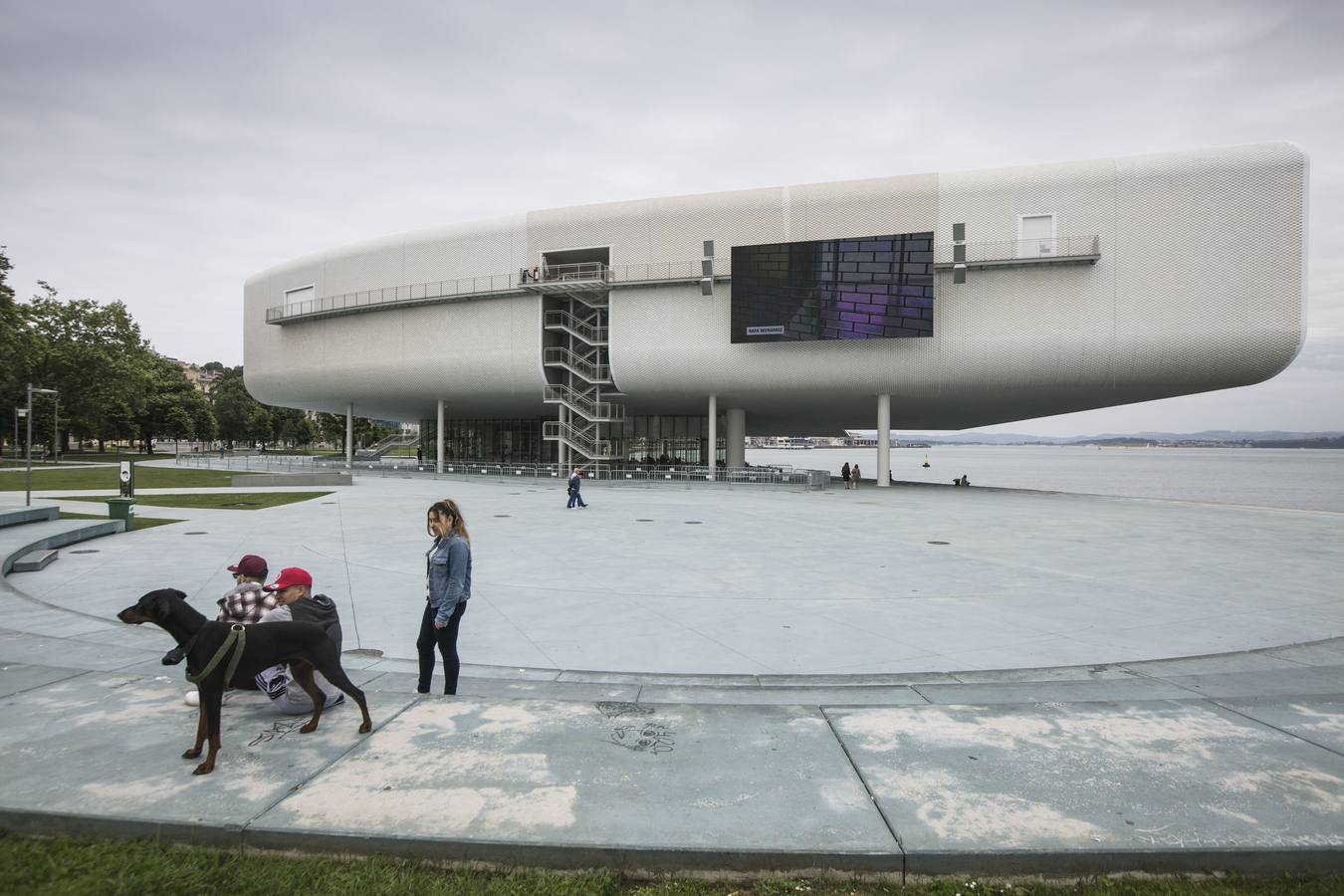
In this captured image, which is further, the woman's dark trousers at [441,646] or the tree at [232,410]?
the tree at [232,410]

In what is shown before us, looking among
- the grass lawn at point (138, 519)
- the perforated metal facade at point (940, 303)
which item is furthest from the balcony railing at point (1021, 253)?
the grass lawn at point (138, 519)

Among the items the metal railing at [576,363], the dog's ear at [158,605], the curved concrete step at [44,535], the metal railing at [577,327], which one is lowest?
the curved concrete step at [44,535]

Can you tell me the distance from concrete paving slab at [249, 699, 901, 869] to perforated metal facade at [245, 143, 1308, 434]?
32.4 metres

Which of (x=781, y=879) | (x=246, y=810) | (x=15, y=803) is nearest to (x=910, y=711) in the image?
(x=781, y=879)

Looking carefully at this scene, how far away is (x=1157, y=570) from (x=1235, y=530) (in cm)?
995

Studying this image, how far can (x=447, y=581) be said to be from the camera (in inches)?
232

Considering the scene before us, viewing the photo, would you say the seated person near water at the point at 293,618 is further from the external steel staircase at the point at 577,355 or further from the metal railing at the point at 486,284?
the external steel staircase at the point at 577,355

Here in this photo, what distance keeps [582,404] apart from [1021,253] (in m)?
25.9

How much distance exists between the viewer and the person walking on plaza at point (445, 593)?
19.2 ft

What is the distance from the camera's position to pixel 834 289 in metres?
34.0

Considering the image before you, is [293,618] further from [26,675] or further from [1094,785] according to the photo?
[1094,785]

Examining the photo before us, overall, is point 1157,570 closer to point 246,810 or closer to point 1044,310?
point 246,810

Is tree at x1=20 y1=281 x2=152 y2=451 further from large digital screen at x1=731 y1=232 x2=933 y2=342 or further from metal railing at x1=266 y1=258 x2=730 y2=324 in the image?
large digital screen at x1=731 y1=232 x2=933 y2=342

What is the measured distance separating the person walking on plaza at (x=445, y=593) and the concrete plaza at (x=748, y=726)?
1.01 feet
